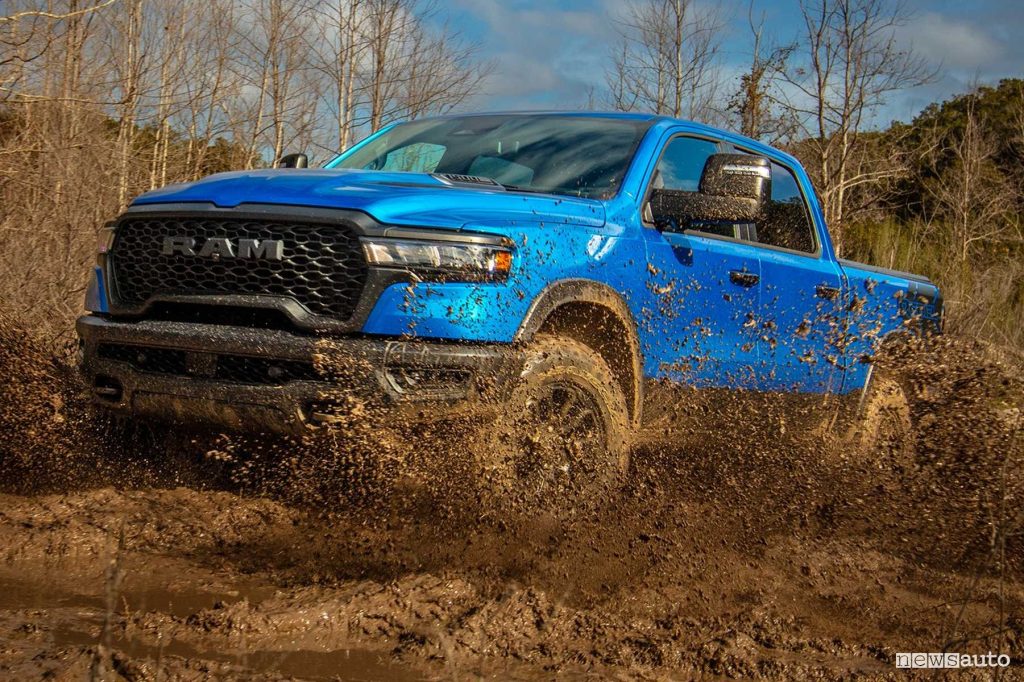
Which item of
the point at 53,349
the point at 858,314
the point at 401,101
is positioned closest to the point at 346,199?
the point at 53,349

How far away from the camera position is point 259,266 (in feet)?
11.6

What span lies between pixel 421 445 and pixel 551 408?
19.7 inches

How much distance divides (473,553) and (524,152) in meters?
1.89

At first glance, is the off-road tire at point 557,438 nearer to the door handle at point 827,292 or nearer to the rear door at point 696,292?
the rear door at point 696,292

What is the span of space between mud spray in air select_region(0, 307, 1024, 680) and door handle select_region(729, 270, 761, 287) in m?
0.61

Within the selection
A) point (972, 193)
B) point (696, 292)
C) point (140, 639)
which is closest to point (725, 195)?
point (696, 292)

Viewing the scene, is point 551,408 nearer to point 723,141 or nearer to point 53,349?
point 723,141

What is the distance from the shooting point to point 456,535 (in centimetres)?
365

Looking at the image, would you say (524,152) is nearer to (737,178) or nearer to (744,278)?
(737,178)

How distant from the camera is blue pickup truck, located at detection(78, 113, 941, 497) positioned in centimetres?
342

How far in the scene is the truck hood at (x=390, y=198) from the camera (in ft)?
11.6

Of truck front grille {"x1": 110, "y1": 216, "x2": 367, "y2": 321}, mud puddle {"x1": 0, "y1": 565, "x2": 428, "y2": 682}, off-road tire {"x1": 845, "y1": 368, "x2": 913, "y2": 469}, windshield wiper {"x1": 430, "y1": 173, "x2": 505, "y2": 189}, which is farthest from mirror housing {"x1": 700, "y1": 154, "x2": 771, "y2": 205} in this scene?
mud puddle {"x1": 0, "y1": 565, "x2": 428, "y2": 682}

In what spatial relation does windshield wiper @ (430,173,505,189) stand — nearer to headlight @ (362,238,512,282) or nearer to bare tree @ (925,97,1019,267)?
headlight @ (362,238,512,282)

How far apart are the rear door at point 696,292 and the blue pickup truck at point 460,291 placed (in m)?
0.01
